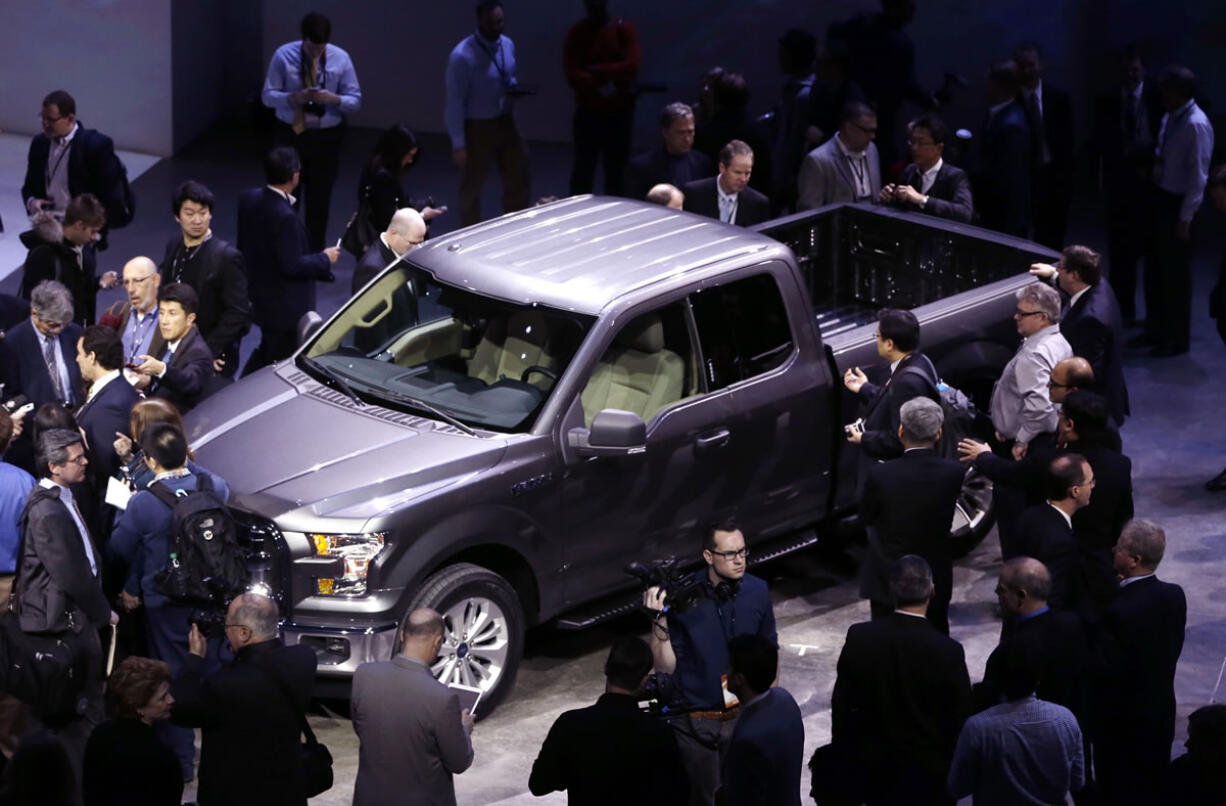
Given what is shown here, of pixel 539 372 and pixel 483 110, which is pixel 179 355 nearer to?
pixel 539 372

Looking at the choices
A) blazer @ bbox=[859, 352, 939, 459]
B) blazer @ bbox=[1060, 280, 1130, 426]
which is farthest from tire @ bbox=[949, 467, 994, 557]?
blazer @ bbox=[859, 352, 939, 459]

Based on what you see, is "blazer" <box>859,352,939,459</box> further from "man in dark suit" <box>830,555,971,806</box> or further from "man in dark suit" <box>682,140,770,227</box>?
"man in dark suit" <box>682,140,770,227</box>

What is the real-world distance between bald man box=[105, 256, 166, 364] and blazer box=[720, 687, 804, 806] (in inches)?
177

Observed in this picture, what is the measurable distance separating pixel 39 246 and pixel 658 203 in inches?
142

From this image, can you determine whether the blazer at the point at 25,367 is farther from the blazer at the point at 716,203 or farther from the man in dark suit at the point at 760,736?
the blazer at the point at 716,203

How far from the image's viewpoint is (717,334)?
9234mm

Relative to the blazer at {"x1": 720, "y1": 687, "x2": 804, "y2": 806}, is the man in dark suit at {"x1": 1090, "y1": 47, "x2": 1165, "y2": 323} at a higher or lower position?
higher

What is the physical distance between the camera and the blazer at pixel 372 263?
35.2 ft

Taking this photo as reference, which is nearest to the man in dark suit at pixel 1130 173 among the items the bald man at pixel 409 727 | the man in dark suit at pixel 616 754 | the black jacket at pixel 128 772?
the man in dark suit at pixel 616 754

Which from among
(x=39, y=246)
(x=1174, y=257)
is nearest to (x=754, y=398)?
(x=39, y=246)

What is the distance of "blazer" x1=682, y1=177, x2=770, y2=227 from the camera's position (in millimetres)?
11930

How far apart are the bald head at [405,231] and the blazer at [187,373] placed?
4.83 ft

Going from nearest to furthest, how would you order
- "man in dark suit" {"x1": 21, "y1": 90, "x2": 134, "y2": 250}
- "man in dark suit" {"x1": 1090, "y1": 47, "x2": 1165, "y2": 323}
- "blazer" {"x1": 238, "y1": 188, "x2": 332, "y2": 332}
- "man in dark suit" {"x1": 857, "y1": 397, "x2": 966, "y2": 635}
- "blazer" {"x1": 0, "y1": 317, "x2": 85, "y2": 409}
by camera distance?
1. "man in dark suit" {"x1": 857, "y1": 397, "x2": 966, "y2": 635}
2. "blazer" {"x1": 0, "y1": 317, "x2": 85, "y2": 409}
3. "blazer" {"x1": 238, "y1": 188, "x2": 332, "y2": 332}
4. "man in dark suit" {"x1": 21, "y1": 90, "x2": 134, "y2": 250}
5. "man in dark suit" {"x1": 1090, "y1": 47, "x2": 1165, "y2": 323}

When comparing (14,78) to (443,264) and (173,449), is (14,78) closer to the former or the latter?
(443,264)
